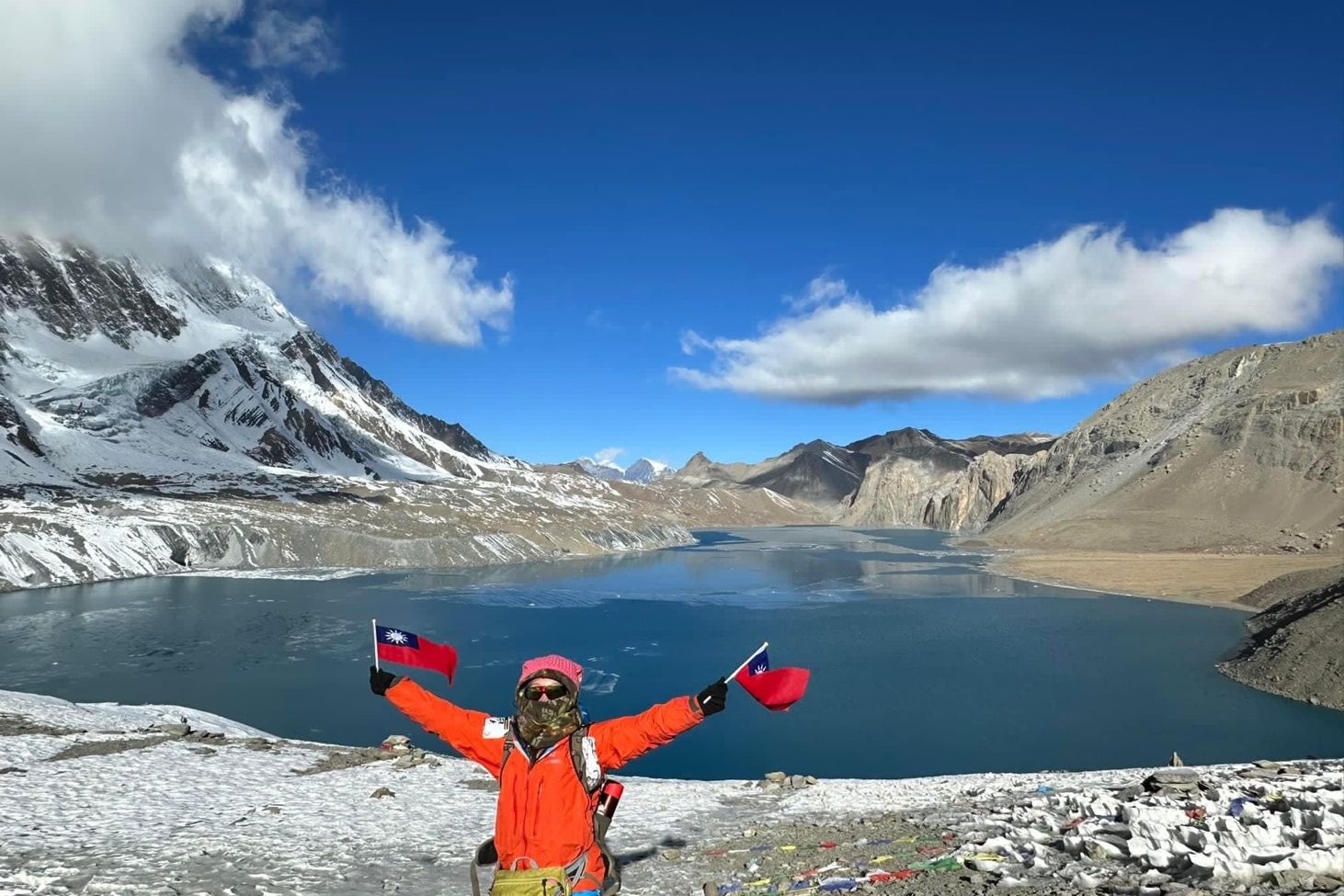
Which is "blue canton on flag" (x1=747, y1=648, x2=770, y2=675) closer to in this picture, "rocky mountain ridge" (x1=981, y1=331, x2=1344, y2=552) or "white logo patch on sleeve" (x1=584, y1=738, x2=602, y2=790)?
"white logo patch on sleeve" (x1=584, y1=738, x2=602, y2=790)

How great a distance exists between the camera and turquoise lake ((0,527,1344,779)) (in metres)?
36.6

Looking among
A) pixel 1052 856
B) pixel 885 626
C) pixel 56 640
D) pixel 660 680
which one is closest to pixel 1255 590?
pixel 885 626

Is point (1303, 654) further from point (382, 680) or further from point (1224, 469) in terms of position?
point (1224, 469)

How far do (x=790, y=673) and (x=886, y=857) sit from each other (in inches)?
261

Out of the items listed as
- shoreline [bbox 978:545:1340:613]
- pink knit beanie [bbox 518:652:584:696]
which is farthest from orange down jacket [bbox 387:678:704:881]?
shoreline [bbox 978:545:1340:613]

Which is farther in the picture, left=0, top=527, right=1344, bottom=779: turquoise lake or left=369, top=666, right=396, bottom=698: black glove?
left=0, top=527, right=1344, bottom=779: turquoise lake

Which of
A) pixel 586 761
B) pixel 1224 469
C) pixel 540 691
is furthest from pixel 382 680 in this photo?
pixel 1224 469

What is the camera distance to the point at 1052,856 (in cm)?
1070

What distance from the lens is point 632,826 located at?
1838 cm

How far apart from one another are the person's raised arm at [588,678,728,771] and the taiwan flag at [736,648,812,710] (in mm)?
1594

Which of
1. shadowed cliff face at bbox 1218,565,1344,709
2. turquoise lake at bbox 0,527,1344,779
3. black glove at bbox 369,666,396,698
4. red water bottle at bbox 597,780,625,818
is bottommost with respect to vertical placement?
turquoise lake at bbox 0,527,1344,779

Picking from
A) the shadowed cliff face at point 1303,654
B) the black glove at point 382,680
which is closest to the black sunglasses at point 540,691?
the black glove at point 382,680

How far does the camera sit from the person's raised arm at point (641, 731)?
6.46 m

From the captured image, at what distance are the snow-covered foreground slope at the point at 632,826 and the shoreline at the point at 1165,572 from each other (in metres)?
73.4
